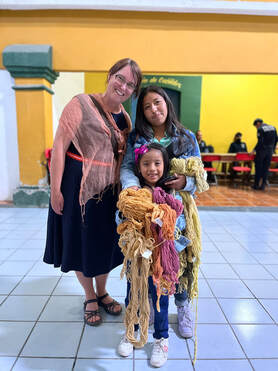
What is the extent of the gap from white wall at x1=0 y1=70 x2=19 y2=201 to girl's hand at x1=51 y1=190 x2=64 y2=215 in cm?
309

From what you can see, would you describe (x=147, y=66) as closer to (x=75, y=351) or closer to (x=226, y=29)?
(x=226, y=29)

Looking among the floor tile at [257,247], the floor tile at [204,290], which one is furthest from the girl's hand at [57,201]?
the floor tile at [257,247]

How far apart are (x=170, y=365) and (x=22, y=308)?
1.08m

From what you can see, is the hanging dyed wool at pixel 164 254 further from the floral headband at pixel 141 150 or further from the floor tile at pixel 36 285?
the floor tile at pixel 36 285

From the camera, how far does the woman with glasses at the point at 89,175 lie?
1380mm

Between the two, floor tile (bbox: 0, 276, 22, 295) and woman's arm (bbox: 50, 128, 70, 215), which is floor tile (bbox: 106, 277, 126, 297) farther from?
woman's arm (bbox: 50, 128, 70, 215)

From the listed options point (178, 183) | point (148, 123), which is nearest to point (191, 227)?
point (178, 183)

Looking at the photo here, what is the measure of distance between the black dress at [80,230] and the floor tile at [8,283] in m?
0.73

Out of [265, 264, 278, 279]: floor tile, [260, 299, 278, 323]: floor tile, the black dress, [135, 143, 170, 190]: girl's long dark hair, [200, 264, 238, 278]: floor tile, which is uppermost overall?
[135, 143, 170, 190]: girl's long dark hair

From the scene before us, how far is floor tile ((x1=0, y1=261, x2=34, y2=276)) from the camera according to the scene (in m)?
2.26

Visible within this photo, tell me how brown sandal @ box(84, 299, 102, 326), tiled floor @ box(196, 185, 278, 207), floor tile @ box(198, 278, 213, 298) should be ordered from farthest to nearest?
1. tiled floor @ box(196, 185, 278, 207)
2. floor tile @ box(198, 278, 213, 298)
3. brown sandal @ box(84, 299, 102, 326)

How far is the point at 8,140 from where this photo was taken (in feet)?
13.5

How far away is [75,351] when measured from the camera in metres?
1.45

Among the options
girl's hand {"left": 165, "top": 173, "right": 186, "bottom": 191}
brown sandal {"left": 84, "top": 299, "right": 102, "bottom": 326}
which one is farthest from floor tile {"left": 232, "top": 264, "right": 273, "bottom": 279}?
girl's hand {"left": 165, "top": 173, "right": 186, "bottom": 191}
